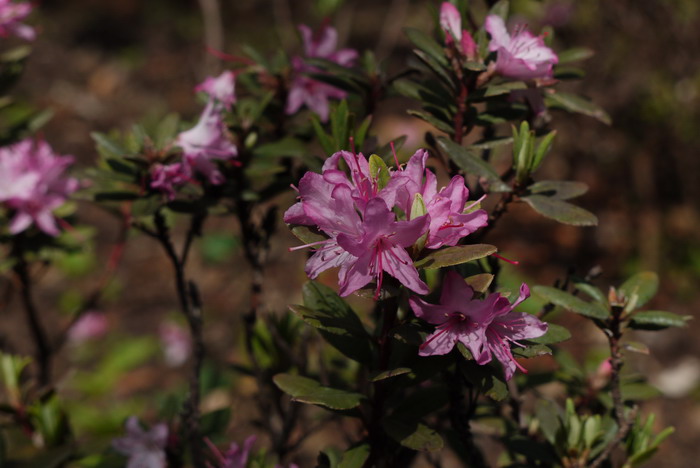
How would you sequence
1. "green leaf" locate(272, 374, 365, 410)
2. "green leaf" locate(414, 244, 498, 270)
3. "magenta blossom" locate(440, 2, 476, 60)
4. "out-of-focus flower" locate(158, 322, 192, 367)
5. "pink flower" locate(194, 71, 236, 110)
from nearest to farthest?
"green leaf" locate(414, 244, 498, 270) → "green leaf" locate(272, 374, 365, 410) → "magenta blossom" locate(440, 2, 476, 60) → "pink flower" locate(194, 71, 236, 110) → "out-of-focus flower" locate(158, 322, 192, 367)

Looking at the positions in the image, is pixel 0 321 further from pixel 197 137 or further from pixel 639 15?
pixel 639 15

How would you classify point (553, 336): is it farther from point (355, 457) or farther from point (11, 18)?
point (11, 18)

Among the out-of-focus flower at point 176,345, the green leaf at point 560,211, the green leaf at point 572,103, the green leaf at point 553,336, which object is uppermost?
the green leaf at point 572,103

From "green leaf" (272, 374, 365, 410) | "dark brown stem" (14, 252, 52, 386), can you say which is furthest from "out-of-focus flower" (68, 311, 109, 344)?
"green leaf" (272, 374, 365, 410)

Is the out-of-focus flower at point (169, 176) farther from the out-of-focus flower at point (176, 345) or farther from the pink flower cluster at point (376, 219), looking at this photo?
the out-of-focus flower at point (176, 345)

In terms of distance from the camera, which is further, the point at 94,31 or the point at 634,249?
the point at 94,31

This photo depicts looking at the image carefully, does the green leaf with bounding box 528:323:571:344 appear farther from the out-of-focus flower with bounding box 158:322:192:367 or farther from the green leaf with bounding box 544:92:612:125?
the out-of-focus flower with bounding box 158:322:192:367

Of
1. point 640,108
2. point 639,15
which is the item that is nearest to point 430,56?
point 639,15

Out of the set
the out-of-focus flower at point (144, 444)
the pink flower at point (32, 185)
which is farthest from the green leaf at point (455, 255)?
the pink flower at point (32, 185)
